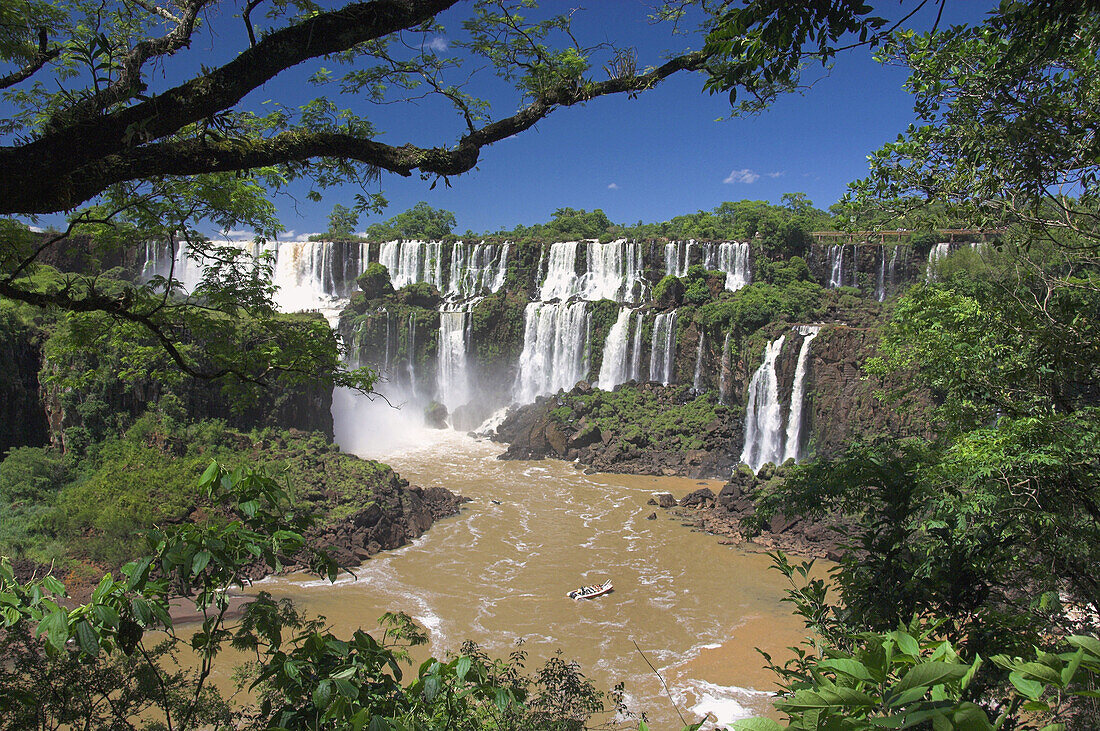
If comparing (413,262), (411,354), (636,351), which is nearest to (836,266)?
(636,351)

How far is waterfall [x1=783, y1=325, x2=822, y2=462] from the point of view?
21500mm

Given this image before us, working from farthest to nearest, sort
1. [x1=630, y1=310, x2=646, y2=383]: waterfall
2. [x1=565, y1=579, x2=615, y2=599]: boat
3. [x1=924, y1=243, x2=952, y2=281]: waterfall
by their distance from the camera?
[x1=630, y1=310, x2=646, y2=383]: waterfall
[x1=924, y1=243, x2=952, y2=281]: waterfall
[x1=565, y1=579, x2=615, y2=599]: boat

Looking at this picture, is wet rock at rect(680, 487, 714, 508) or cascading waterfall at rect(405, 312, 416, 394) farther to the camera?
cascading waterfall at rect(405, 312, 416, 394)

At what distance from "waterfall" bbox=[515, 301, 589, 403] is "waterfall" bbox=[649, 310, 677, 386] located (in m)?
3.57

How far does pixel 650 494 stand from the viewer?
20500mm

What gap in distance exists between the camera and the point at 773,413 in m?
22.3

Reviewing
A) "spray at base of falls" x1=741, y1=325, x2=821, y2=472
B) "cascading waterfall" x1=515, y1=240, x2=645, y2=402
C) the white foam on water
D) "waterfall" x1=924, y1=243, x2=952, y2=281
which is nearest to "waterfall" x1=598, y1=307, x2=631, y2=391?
"cascading waterfall" x1=515, y1=240, x2=645, y2=402

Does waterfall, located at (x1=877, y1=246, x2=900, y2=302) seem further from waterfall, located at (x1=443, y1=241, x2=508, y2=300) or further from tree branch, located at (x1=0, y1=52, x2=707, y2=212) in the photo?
tree branch, located at (x1=0, y1=52, x2=707, y2=212)

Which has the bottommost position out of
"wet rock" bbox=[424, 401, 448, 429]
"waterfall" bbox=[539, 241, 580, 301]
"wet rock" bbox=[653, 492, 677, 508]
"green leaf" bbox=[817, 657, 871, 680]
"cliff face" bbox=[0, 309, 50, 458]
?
"wet rock" bbox=[653, 492, 677, 508]

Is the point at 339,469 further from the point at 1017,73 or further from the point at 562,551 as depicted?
the point at 1017,73

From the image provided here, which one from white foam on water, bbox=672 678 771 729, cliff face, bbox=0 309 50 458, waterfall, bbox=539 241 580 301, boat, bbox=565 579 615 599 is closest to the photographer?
white foam on water, bbox=672 678 771 729

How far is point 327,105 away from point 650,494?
17794 millimetres

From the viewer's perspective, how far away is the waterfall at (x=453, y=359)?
32781mm

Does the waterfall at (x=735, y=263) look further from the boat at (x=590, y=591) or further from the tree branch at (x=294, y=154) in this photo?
the tree branch at (x=294, y=154)
